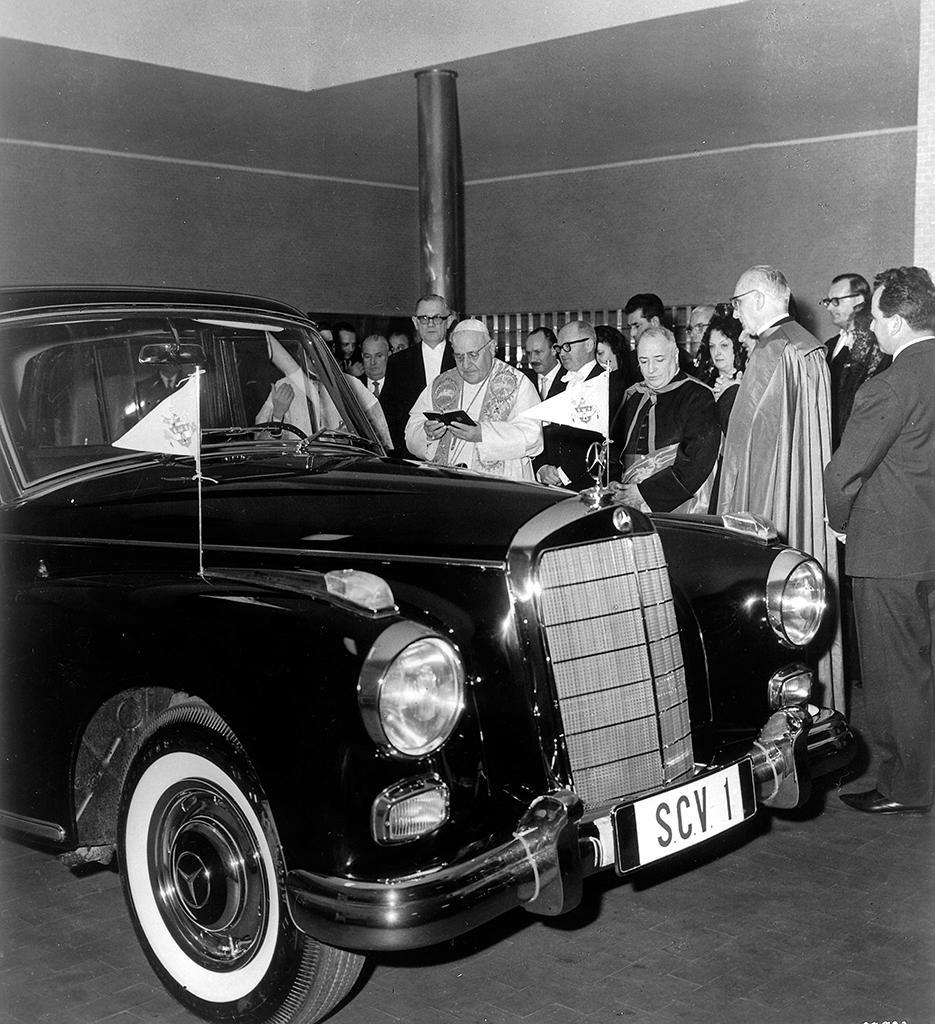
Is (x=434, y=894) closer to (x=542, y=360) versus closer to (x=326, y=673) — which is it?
(x=326, y=673)

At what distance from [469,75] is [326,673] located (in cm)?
987

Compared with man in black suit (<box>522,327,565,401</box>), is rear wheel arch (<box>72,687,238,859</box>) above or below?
below

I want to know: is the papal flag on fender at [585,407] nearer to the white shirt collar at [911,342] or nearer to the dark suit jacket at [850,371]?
the white shirt collar at [911,342]

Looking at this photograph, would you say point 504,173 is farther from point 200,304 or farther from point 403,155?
point 200,304

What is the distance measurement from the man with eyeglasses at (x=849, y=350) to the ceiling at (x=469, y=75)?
11.9 ft

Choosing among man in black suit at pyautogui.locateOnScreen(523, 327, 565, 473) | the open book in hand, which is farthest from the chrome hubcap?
man in black suit at pyautogui.locateOnScreen(523, 327, 565, 473)

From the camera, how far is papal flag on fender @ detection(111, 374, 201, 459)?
139 inches

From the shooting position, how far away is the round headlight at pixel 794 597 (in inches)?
150

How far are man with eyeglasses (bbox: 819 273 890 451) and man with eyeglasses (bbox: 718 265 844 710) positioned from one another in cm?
95

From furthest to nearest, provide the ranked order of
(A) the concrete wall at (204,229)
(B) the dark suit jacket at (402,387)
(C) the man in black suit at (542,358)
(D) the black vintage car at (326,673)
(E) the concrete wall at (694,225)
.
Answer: (A) the concrete wall at (204,229) < (E) the concrete wall at (694,225) < (C) the man in black suit at (542,358) < (B) the dark suit jacket at (402,387) < (D) the black vintage car at (326,673)

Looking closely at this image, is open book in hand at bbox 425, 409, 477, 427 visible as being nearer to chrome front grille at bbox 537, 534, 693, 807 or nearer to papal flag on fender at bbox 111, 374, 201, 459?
papal flag on fender at bbox 111, 374, 201, 459

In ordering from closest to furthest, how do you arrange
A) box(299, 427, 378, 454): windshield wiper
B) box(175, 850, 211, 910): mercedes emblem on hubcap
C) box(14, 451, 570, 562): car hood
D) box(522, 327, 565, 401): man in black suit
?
1. box(175, 850, 211, 910): mercedes emblem on hubcap
2. box(14, 451, 570, 562): car hood
3. box(299, 427, 378, 454): windshield wiper
4. box(522, 327, 565, 401): man in black suit

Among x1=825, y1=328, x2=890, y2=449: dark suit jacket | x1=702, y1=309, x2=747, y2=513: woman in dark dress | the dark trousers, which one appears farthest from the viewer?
x1=702, y1=309, x2=747, y2=513: woman in dark dress

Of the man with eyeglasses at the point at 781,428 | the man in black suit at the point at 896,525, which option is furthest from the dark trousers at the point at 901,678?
the man with eyeglasses at the point at 781,428
